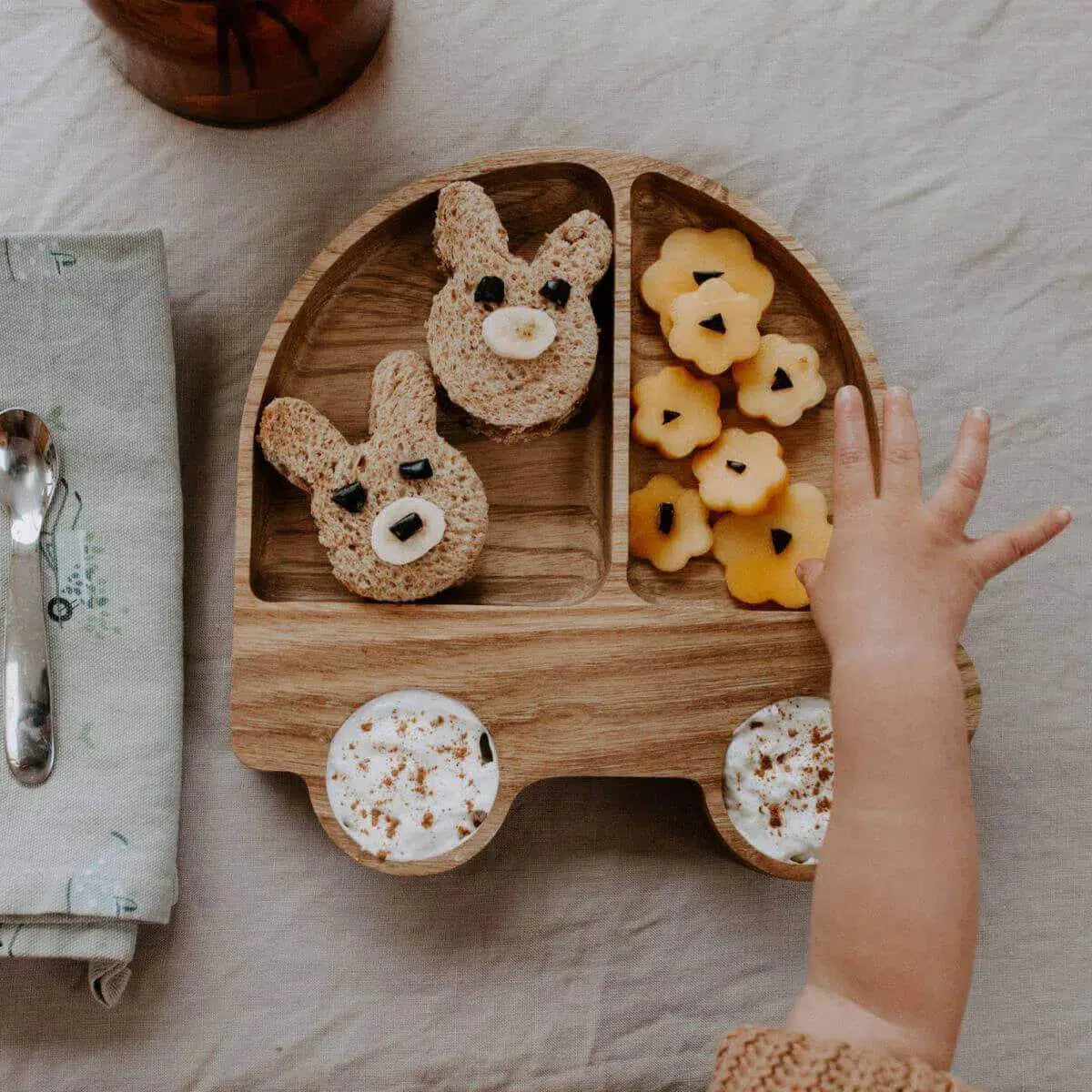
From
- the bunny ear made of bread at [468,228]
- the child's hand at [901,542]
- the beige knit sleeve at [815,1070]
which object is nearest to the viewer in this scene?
the beige knit sleeve at [815,1070]

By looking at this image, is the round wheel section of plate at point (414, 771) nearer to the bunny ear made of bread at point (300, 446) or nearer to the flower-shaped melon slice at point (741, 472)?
the bunny ear made of bread at point (300, 446)

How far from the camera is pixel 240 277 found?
110 cm

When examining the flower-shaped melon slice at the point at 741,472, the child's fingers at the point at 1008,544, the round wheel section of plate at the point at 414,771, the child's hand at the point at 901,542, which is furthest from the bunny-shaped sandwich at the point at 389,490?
the child's fingers at the point at 1008,544

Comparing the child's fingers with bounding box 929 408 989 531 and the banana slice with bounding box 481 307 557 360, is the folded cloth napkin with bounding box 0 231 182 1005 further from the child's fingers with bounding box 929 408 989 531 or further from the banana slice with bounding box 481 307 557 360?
the child's fingers with bounding box 929 408 989 531

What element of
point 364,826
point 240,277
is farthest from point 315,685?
point 240,277

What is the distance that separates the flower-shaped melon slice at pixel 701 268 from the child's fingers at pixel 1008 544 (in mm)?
316

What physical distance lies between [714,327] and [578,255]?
0.49 ft

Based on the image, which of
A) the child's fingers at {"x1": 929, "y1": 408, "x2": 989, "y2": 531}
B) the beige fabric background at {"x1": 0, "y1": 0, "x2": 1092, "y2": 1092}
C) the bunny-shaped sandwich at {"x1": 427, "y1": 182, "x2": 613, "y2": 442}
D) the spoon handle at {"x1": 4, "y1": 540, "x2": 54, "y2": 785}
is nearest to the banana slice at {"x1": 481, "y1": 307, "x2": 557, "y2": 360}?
the bunny-shaped sandwich at {"x1": 427, "y1": 182, "x2": 613, "y2": 442}

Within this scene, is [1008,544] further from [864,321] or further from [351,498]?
[351,498]

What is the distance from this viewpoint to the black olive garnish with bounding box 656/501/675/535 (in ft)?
3.31

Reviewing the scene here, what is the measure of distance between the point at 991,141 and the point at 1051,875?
79cm

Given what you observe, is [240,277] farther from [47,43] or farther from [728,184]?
[728,184]

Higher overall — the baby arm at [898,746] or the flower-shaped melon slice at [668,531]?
the flower-shaped melon slice at [668,531]

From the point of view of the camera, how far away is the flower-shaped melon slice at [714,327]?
39.7 inches
